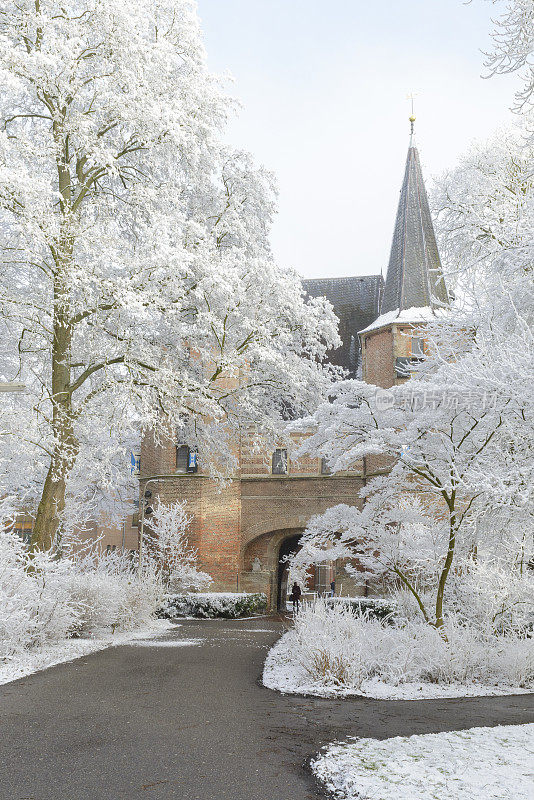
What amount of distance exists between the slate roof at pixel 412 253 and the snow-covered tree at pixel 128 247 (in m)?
14.6

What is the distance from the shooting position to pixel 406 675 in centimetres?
1041

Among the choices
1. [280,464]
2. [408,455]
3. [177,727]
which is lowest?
[177,727]

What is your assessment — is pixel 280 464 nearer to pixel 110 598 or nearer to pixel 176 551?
pixel 176 551

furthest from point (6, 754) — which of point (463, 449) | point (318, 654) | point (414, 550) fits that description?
point (414, 550)

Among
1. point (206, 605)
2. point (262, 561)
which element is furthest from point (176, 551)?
point (262, 561)

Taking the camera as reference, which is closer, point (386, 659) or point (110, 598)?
point (386, 659)

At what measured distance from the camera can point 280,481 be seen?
31.4 m

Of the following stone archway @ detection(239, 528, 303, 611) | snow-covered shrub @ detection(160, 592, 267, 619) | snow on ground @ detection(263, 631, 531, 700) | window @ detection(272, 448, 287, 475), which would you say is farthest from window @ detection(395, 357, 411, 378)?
snow-covered shrub @ detection(160, 592, 267, 619)

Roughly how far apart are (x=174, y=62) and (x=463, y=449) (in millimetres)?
9266

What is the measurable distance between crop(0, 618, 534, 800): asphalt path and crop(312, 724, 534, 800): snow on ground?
0.87ft

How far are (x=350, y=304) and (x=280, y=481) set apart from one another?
33.8ft

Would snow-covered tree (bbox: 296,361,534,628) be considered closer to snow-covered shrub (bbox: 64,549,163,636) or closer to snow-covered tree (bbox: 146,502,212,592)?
snow-covered shrub (bbox: 64,549,163,636)

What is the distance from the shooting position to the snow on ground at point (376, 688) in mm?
9234

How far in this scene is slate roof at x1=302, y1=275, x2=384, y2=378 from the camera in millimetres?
34875
